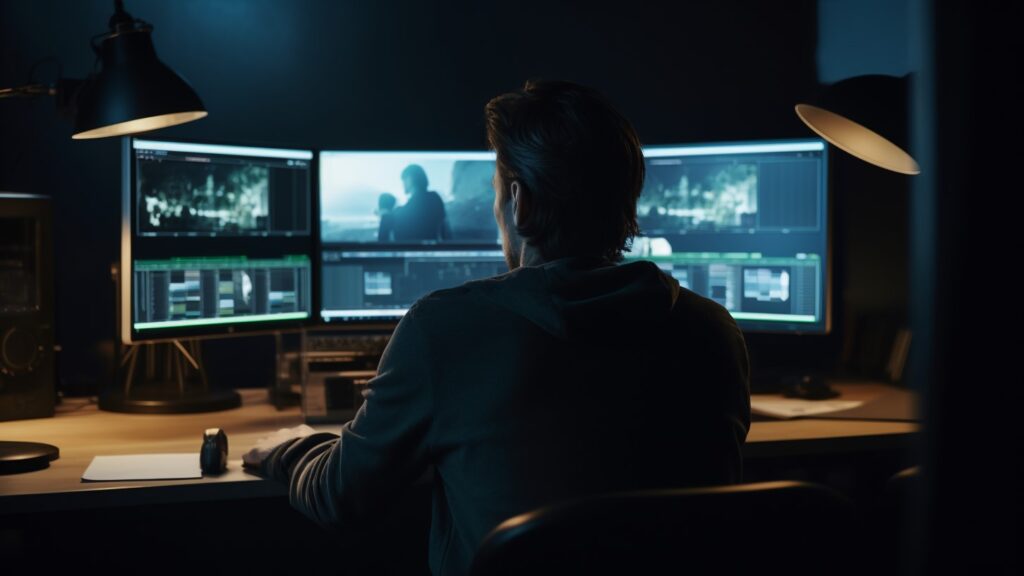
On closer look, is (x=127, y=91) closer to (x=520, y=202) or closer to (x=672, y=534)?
(x=520, y=202)

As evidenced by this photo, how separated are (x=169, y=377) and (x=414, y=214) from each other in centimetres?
64

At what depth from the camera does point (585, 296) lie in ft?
3.65

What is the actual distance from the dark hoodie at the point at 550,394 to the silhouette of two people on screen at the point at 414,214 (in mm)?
1052

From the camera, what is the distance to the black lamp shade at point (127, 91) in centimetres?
180

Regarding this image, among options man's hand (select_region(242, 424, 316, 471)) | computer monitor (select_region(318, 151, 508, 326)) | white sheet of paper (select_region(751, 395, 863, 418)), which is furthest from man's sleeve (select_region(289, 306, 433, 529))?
white sheet of paper (select_region(751, 395, 863, 418))

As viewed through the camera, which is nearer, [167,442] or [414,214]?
[167,442]

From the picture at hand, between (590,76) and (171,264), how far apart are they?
114 centimetres

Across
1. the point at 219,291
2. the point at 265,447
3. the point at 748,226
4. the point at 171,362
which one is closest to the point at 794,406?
the point at 748,226

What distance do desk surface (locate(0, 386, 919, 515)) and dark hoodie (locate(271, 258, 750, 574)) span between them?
43 centimetres

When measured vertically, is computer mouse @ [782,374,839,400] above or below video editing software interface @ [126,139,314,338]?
below

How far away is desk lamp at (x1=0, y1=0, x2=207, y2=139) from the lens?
1.80 metres

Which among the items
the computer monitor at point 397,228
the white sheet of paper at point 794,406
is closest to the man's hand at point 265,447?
the computer monitor at point 397,228

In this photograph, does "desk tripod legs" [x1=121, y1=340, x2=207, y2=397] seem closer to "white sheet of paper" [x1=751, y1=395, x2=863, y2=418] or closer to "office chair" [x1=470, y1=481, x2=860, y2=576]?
"white sheet of paper" [x1=751, y1=395, x2=863, y2=418]

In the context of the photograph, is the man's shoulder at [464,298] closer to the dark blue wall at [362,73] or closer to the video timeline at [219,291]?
the video timeline at [219,291]
